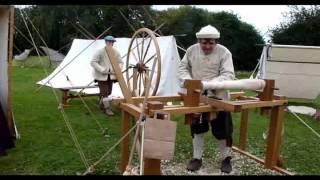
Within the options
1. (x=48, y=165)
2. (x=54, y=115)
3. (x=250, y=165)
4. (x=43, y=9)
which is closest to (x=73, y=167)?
(x=48, y=165)

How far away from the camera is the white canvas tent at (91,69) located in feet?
25.1

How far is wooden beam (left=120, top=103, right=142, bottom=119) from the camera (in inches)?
116

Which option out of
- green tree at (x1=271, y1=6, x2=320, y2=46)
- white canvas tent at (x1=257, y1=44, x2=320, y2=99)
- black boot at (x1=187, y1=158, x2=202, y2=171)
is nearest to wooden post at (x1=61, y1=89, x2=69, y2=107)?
white canvas tent at (x1=257, y1=44, x2=320, y2=99)

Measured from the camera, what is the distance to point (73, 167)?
3.62 metres

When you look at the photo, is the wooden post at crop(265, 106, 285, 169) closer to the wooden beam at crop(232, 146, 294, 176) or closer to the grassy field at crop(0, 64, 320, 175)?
the wooden beam at crop(232, 146, 294, 176)

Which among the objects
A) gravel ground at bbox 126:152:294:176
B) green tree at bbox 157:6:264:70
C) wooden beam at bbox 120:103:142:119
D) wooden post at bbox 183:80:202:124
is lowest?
gravel ground at bbox 126:152:294:176

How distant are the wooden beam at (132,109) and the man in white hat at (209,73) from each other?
490 millimetres

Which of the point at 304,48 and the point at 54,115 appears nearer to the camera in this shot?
the point at 54,115

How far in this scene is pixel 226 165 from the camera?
358 centimetres

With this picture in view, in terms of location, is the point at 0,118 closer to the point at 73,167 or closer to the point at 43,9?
the point at 73,167

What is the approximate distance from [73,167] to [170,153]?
1.36 m

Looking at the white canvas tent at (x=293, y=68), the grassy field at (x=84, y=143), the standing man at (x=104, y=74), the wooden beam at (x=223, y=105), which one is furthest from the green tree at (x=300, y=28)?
the wooden beam at (x=223, y=105)

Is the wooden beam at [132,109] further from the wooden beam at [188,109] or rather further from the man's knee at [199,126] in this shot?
the man's knee at [199,126]

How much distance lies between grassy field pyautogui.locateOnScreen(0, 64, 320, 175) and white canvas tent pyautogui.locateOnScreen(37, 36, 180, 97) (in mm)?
1252
